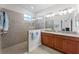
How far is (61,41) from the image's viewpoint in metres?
2.08

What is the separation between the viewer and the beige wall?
6.18 feet

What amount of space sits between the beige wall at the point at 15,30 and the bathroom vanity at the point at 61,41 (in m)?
0.49

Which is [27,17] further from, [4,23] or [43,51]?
[43,51]

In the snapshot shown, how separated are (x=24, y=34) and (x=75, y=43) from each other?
1214 millimetres

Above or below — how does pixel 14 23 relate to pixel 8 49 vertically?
above

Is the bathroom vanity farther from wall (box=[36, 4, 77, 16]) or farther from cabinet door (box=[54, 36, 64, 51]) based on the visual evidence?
wall (box=[36, 4, 77, 16])

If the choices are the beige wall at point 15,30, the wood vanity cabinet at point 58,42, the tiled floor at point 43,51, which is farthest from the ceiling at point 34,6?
the tiled floor at point 43,51

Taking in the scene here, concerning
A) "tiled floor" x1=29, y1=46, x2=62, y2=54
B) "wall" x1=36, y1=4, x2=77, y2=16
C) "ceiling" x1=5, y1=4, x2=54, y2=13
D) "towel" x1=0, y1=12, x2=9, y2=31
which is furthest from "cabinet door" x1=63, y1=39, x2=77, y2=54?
"towel" x1=0, y1=12, x2=9, y2=31

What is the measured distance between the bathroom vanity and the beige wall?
19.4 inches

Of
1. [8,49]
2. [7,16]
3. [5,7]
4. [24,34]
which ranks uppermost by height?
[5,7]

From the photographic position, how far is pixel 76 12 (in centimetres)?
196

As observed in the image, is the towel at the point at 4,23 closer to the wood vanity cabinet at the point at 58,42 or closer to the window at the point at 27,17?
the window at the point at 27,17
